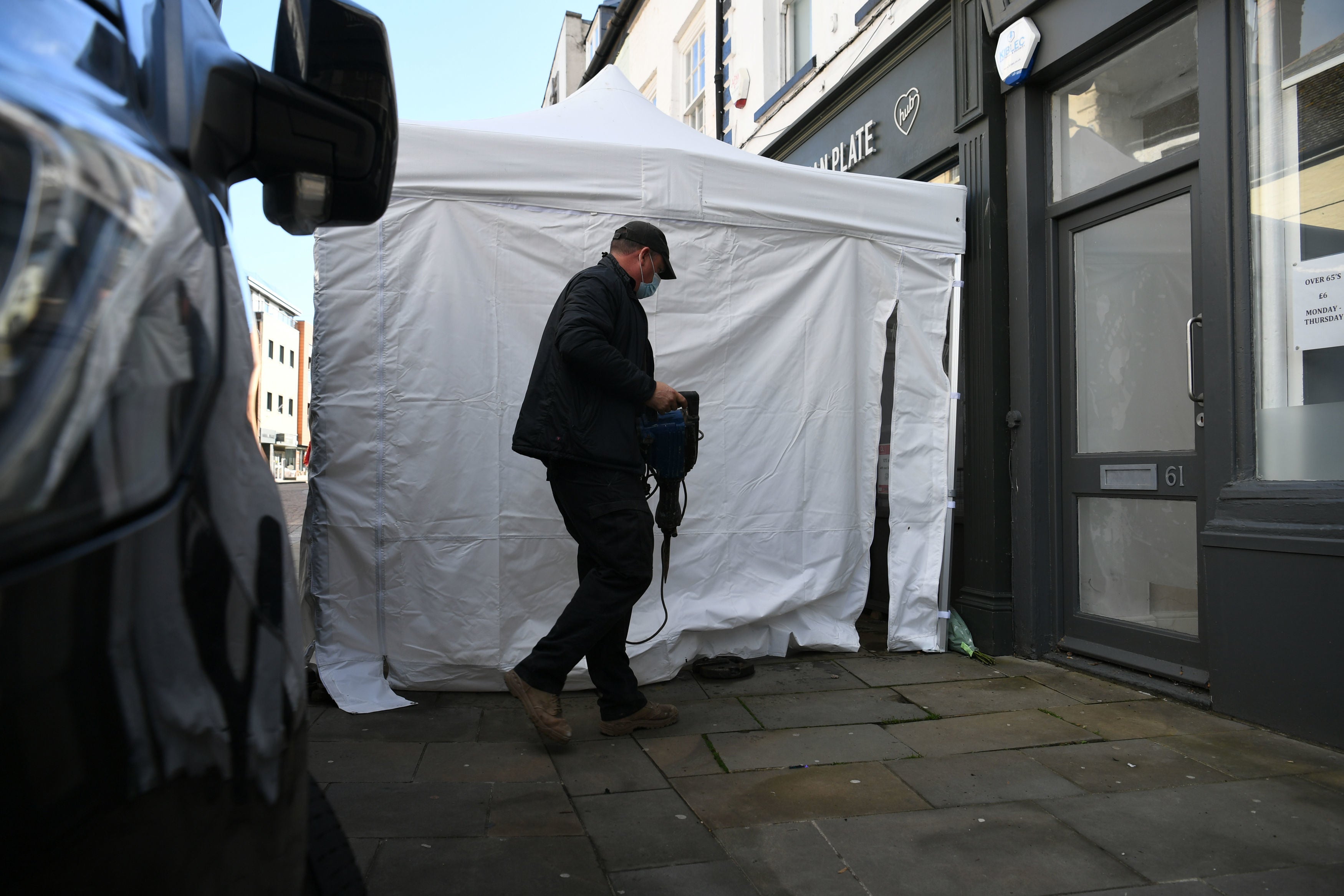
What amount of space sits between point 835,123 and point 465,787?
5.98 metres

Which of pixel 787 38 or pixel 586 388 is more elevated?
pixel 787 38

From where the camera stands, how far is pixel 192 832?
80cm

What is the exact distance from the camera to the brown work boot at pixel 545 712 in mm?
3420

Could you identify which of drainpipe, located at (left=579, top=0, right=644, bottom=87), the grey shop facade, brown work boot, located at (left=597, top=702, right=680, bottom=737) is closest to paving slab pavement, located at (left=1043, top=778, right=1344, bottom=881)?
the grey shop facade

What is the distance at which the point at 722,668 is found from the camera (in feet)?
15.0

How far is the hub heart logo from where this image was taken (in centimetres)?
605

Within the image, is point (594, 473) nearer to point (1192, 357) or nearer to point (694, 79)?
point (1192, 357)

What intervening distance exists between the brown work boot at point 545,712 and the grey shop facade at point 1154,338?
260 centimetres

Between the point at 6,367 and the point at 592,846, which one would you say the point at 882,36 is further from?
the point at 6,367

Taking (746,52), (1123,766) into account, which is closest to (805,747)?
(1123,766)

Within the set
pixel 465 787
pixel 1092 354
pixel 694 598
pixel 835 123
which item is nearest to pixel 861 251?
pixel 1092 354

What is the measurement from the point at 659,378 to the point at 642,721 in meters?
1.68

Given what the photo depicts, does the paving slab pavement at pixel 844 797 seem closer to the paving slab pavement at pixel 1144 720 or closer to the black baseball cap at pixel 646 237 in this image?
the paving slab pavement at pixel 1144 720

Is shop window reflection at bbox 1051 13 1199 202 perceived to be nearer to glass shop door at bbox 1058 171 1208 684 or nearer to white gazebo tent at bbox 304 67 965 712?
glass shop door at bbox 1058 171 1208 684
